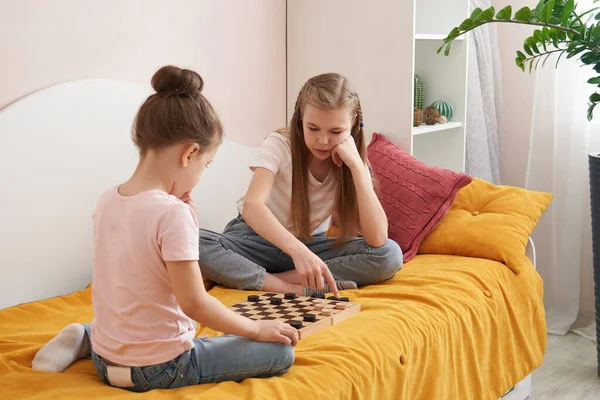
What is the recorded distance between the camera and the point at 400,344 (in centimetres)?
163

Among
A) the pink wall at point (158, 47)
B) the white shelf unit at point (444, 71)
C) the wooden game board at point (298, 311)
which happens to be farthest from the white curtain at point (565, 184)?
the wooden game board at point (298, 311)

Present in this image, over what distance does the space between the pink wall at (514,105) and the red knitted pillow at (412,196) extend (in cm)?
92

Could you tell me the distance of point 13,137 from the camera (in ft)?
6.22

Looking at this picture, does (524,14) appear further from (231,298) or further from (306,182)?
(231,298)

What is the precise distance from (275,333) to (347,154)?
73 cm

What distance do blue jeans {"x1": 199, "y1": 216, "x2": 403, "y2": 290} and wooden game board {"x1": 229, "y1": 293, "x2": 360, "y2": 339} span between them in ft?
0.44

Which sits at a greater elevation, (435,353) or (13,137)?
(13,137)

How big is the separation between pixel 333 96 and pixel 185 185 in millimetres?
701

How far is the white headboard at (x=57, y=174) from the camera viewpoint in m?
1.90

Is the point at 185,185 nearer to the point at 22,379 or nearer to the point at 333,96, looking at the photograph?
the point at 22,379

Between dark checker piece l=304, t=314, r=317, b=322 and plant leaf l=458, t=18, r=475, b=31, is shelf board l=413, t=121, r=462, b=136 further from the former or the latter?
dark checker piece l=304, t=314, r=317, b=322

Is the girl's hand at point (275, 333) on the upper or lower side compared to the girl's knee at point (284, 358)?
upper

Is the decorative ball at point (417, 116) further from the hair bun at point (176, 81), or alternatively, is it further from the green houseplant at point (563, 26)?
the hair bun at point (176, 81)

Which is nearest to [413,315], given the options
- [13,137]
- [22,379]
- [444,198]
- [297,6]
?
[444,198]
